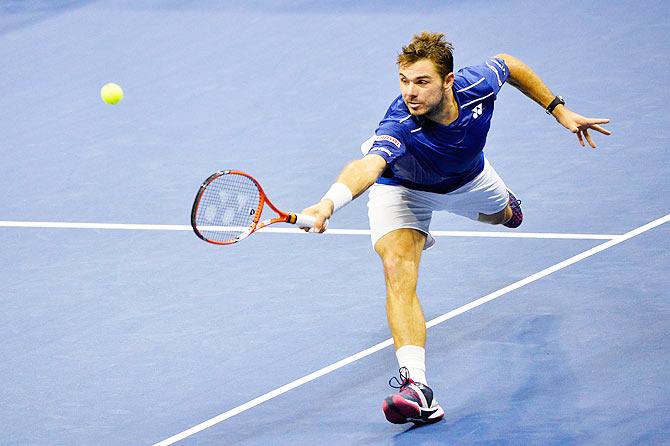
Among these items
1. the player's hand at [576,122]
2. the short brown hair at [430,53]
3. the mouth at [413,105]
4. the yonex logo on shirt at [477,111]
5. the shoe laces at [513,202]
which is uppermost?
the short brown hair at [430,53]

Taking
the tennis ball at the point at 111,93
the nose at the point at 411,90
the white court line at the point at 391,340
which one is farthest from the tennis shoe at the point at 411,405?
the tennis ball at the point at 111,93

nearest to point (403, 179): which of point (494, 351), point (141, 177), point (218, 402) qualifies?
point (494, 351)

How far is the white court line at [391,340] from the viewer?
641 centimetres

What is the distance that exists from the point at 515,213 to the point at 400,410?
219 cm

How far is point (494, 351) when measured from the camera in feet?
22.6

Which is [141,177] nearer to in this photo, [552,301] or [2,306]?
[2,306]

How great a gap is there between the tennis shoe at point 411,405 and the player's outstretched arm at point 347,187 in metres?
0.98

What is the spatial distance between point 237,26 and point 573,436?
743 centimetres

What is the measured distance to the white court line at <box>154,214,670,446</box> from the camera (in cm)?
641

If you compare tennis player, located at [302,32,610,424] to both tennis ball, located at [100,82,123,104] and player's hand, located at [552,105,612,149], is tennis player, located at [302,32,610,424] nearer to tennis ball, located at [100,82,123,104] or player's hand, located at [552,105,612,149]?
player's hand, located at [552,105,612,149]

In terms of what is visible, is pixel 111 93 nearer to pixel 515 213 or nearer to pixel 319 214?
pixel 515 213

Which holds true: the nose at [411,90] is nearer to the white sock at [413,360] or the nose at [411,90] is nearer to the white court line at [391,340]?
the white sock at [413,360]

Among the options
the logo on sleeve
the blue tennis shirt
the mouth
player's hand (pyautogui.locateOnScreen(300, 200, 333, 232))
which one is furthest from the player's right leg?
player's hand (pyautogui.locateOnScreen(300, 200, 333, 232))

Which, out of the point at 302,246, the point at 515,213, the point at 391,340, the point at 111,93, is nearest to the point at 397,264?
the point at 391,340
